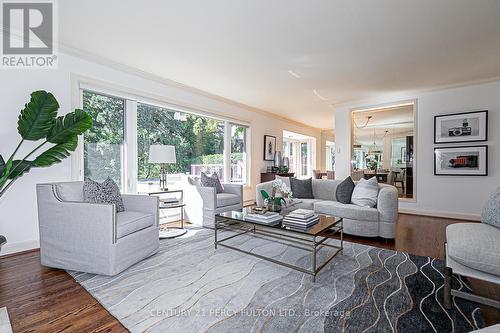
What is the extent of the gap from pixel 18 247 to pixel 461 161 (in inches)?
279

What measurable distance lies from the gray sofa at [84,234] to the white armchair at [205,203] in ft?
4.55

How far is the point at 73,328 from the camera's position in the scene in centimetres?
152

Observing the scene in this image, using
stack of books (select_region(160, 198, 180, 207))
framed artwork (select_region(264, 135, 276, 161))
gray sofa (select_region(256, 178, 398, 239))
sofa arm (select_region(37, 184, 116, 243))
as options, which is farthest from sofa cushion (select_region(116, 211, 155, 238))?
framed artwork (select_region(264, 135, 276, 161))

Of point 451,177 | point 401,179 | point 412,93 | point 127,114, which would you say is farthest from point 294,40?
point 401,179

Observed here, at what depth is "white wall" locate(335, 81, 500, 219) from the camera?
14.2 feet

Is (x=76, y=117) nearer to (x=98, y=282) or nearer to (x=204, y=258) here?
(x=98, y=282)

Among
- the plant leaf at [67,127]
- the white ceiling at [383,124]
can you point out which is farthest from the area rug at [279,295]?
the white ceiling at [383,124]

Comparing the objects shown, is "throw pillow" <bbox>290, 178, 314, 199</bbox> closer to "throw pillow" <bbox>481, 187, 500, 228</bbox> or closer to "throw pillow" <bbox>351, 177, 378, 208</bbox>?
"throw pillow" <bbox>351, 177, 378, 208</bbox>

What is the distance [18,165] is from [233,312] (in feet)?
8.52

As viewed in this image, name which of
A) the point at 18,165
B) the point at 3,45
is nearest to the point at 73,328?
the point at 18,165

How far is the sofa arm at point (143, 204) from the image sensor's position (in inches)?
109

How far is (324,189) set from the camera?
4312 mm

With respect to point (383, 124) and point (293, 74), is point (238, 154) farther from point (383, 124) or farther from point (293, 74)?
point (383, 124)

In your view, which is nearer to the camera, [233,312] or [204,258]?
[233,312]
